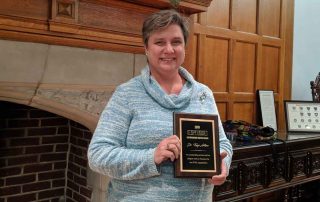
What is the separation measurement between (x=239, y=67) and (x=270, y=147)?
38.1 inches

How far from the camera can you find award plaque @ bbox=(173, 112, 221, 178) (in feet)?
3.85

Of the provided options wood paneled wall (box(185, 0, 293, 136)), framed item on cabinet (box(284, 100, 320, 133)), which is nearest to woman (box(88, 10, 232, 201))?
wood paneled wall (box(185, 0, 293, 136))

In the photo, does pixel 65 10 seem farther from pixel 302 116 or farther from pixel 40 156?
pixel 302 116

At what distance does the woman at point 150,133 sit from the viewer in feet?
3.80

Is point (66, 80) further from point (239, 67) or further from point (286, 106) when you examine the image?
point (286, 106)

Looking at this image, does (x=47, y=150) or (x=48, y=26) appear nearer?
(x=48, y=26)

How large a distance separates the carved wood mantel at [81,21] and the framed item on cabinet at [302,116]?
1.48 meters

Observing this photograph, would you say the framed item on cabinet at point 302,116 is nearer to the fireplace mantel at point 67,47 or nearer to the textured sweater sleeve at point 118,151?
the fireplace mantel at point 67,47

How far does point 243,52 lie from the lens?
3.26m

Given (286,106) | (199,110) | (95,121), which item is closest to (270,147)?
(286,106)

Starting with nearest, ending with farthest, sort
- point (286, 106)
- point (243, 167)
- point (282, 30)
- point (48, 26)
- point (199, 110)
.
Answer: point (199, 110)
point (48, 26)
point (243, 167)
point (286, 106)
point (282, 30)

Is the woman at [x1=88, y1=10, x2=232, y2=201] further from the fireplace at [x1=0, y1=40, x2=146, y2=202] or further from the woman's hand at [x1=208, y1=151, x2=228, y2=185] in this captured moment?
the fireplace at [x1=0, y1=40, x2=146, y2=202]

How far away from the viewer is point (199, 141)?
1.23m

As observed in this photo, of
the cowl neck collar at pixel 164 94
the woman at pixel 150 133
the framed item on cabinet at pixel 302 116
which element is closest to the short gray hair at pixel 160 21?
the woman at pixel 150 133
